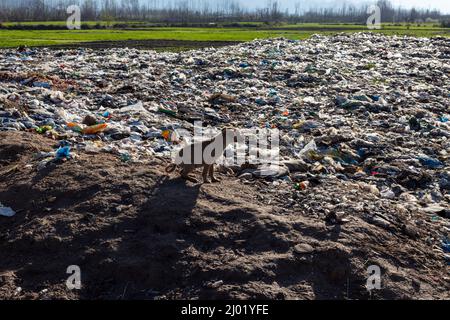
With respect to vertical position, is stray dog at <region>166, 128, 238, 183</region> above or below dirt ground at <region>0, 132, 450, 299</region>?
above

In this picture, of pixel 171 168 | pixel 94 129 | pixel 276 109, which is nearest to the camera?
pixel 171 168

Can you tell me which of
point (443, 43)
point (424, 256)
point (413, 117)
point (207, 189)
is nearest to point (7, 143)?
point (207, 189)

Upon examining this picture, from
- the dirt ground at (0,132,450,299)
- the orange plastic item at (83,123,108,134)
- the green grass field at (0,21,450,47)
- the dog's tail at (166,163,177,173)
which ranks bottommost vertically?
the dirt ground at (0,132,450,299)

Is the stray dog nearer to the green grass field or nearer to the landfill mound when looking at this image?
the landfill mound

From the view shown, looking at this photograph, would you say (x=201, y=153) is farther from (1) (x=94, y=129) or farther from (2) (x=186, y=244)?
(1) (x=94, y=129)

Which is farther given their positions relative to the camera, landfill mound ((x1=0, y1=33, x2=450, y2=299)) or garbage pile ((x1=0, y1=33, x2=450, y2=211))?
garbage pile ((x1=0, y1=33, x2=450, y2=211))

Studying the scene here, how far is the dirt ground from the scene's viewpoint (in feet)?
10.6

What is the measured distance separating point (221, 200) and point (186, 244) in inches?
28.3

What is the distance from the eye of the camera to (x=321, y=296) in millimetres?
3164

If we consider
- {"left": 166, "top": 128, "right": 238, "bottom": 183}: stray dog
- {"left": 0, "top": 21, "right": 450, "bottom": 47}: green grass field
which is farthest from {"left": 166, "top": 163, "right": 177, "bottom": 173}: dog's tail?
{"left": 0, "top": 21, "right": 450, "bottom": 47}: green grass field

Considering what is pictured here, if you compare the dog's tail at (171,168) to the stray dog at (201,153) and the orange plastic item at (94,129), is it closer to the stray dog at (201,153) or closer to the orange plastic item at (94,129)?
the stray dog at (201,153)

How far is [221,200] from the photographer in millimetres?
4141

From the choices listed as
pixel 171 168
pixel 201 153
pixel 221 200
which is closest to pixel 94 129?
pixel 171 168

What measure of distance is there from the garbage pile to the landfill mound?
4cm
